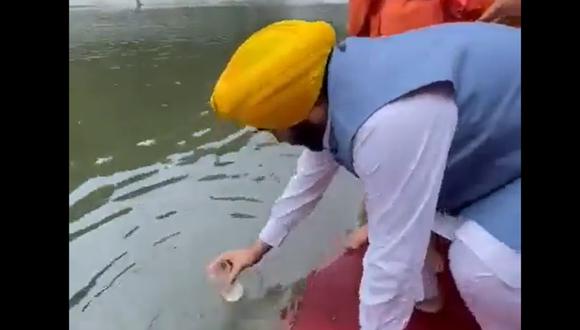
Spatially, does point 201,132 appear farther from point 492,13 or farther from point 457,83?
point 457,83

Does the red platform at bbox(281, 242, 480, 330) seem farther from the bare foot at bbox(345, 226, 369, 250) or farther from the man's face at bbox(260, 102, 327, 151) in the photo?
the man's face at bbox(260, 102, 327, 151)

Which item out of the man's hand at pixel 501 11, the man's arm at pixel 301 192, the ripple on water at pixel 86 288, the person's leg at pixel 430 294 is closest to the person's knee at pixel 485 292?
the person's leg at pixel 430 294

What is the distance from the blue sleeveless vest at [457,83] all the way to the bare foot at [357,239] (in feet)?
1.24

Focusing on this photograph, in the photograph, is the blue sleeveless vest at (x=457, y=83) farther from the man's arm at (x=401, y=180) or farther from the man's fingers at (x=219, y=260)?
the man's fingers at (x=219, y=260)

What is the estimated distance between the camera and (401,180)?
928mm

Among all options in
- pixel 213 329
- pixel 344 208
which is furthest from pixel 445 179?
pixel 344 208

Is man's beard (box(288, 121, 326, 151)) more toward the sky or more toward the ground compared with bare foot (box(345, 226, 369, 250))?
more toward the sky

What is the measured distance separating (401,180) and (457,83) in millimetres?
125

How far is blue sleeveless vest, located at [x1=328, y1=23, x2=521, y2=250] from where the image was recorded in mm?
941

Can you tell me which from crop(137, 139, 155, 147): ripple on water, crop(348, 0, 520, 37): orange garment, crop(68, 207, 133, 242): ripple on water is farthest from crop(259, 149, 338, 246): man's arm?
crop(137, 139, 155, 147): ripple on water

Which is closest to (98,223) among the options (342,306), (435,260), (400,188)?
(342,306)

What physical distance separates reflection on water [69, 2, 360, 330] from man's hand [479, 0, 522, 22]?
1.50ft

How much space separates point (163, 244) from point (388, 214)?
59 cm
